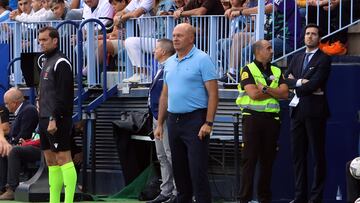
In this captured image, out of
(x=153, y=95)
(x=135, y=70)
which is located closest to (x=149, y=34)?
(x=135, y=70)

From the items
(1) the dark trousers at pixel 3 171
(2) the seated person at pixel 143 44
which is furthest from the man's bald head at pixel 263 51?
(1) the dark trousers at pixel 3 171

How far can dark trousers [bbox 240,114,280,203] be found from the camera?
13164 mm

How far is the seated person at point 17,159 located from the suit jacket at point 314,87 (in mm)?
4366

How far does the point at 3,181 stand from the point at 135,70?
2.47 meters

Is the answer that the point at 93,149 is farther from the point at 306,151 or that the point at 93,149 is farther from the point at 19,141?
the point at 306,151

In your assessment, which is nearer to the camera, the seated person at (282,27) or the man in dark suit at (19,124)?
Answer: the seated person at (282,27)

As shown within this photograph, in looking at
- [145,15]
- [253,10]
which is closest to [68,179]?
[253,10]

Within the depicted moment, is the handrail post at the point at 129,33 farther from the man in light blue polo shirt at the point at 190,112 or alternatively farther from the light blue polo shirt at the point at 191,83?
the light blue polo shirt at the point at 191,83

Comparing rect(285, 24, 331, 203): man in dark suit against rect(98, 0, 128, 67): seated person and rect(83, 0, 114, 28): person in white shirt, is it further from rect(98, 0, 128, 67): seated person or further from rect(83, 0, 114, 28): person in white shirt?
rect(83, 0, 114, 28): person in white shirt

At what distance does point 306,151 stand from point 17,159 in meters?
4.50

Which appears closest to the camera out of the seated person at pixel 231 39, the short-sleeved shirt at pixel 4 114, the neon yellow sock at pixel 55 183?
Answer: the neon yellow sock at pixel 55 183

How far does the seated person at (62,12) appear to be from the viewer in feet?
60.1

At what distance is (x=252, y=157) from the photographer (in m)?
13.2

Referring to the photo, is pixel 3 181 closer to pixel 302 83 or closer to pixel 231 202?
pixel 231 202
